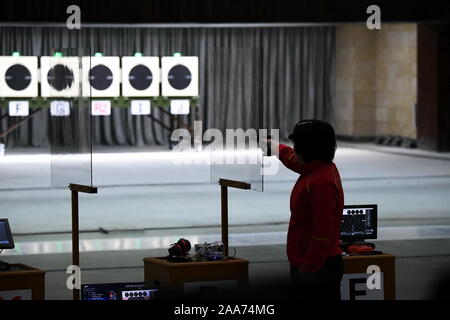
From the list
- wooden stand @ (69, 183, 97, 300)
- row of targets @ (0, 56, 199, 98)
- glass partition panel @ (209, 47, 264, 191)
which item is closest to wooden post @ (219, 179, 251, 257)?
glass partition panel @ (209, 47, 264, 191)

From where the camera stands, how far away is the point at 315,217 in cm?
419

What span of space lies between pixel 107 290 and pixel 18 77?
49.4 ft

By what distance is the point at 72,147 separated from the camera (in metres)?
6.48

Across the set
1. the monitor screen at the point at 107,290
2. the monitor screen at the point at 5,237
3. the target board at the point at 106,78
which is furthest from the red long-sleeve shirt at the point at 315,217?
the target board at the point at 106,78

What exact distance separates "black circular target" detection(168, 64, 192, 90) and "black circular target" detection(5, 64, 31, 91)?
107 inches

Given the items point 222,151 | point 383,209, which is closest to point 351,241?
point 222,151

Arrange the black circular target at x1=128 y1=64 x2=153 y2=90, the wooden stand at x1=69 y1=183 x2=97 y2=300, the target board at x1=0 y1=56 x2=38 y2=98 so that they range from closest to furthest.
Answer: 1. the wooden stand at x1=69 y1=183 x2=97 y2=300
2. the target board at x1=0 y1=56 x2=38 y2=98
3. the black circular target at x1=128 y1=64 x2=153 y2=90

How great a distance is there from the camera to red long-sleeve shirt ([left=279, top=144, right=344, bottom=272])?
13.8ft

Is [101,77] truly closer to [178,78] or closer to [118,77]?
[118,77]

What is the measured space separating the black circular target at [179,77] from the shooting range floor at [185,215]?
2.30 m

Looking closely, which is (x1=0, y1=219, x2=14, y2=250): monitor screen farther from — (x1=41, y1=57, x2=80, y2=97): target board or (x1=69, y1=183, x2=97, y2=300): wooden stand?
(x1=41, y1=57, x2=80, y2=97): target board

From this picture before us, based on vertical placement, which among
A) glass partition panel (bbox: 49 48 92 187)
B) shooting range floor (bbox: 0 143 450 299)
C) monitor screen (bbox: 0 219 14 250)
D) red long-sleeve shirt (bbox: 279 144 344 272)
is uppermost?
glass partition panel (bbox: 49 48 92 187)

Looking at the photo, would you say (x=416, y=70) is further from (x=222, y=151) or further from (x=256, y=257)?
(x=222, y=151)

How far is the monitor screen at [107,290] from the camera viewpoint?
16.0ft
